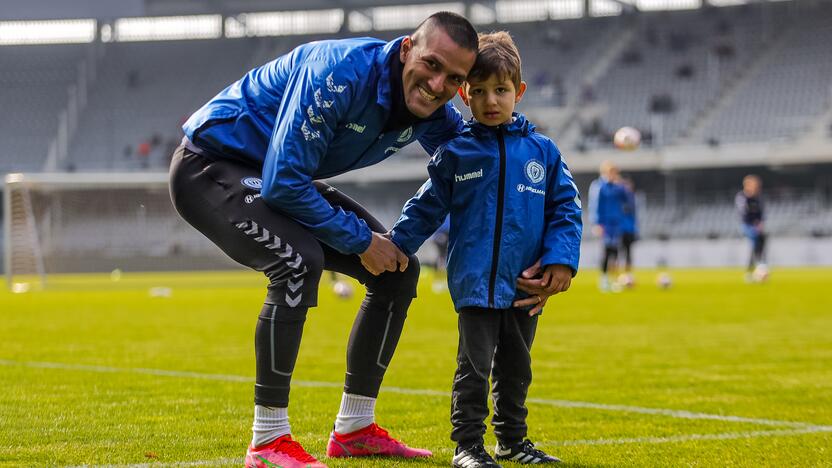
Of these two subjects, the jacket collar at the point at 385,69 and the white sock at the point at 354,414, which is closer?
the jacket collar at the point at 385,69

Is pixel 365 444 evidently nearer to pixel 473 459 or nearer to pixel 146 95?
pixel 473 459

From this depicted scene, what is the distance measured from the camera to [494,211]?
146 inches

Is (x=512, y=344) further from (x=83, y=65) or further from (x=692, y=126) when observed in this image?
(x=83, y=65)

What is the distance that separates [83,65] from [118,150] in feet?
16.9

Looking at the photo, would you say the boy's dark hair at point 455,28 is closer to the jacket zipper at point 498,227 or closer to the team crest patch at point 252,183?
the jacket zipper at point 498,227

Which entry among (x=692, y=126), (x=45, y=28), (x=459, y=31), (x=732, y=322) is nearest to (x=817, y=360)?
(x=732, y=322)

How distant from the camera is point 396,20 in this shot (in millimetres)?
45969

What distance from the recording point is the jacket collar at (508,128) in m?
3.77

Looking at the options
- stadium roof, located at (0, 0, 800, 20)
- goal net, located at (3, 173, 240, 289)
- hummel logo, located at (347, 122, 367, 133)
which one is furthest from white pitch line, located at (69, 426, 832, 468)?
stadium roof, located at (0, 0, 800, 20)

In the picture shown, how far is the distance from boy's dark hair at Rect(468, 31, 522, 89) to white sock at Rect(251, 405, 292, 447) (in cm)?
133

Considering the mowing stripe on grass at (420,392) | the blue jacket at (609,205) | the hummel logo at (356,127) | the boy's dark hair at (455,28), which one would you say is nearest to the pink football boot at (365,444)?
the hummel logo at (356,127)

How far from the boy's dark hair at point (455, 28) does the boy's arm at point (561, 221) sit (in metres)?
0.55

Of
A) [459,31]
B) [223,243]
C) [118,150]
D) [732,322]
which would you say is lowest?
[732,322]

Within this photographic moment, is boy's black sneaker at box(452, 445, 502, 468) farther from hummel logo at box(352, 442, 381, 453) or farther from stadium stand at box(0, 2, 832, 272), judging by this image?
stadium stand at box(0, 2, 832, 272)
